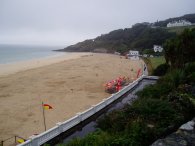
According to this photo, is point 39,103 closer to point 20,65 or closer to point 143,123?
point 143,123

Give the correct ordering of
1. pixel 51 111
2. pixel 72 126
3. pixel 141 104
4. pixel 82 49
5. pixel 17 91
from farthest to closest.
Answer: pixel 82 49 → pixel 17 91 → pixel 51 111 → pixel 72 126 → pixel 141 104

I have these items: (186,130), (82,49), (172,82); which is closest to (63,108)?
(172,82)

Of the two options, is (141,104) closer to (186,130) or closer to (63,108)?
(186,130)

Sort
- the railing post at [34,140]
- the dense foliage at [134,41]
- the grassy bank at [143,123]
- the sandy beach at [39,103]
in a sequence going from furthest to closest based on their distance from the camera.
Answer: the dense foliage at [134,41] → the sandy beach at [39,103] → the railing post at [34,140] → the grassy bank at [143,123]

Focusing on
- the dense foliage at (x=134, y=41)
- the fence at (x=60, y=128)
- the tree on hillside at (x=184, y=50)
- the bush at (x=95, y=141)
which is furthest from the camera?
the dense foliage at (x=134, y=41)

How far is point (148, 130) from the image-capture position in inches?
314

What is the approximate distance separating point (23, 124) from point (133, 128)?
911cm

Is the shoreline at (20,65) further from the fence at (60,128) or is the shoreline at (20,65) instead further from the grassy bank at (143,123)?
the grassy bank at (143,123)

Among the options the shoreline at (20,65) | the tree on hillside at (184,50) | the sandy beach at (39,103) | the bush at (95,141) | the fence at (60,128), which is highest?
the tree on hillside at (184,50)

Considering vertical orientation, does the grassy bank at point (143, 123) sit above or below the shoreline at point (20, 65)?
above

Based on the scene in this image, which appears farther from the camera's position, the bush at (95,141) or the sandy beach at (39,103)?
the sandy beach at (39,103)

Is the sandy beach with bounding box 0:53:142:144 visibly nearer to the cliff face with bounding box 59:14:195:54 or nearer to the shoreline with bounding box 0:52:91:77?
the shoreline with bounding box 0:52:91:77

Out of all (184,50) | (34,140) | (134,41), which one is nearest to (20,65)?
(184,50)

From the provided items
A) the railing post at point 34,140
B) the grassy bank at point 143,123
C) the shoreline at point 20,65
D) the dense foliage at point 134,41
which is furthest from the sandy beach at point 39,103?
the dense foliage at point 134,41
